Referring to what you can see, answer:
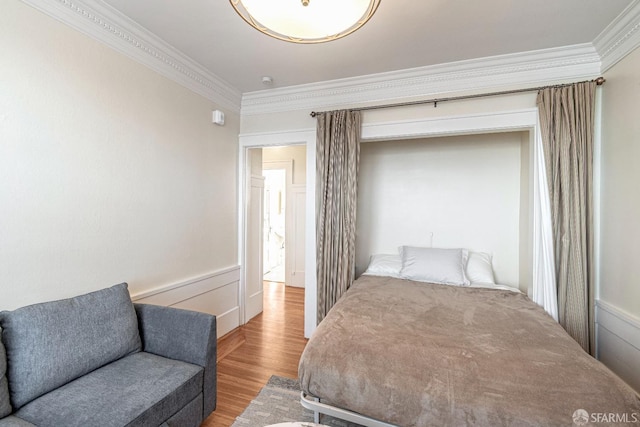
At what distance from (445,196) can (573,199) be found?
1.20 meters

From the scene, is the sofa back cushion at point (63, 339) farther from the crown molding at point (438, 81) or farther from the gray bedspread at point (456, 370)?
the crown molding at point (438, 81)

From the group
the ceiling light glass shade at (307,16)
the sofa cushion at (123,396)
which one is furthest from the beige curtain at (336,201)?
the ceiling light glass shade at (307,16)

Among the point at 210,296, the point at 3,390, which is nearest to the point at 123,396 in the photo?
the point at 3,390

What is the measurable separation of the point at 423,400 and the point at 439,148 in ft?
9.19

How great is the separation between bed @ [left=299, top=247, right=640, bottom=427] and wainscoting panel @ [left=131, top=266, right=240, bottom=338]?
146 centimetres

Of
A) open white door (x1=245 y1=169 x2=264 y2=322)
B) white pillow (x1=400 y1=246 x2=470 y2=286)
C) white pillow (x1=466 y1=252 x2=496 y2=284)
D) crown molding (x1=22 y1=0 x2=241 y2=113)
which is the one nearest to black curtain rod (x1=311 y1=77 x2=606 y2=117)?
crown molding (x1=22 y1=0 x2=241 y2=113)

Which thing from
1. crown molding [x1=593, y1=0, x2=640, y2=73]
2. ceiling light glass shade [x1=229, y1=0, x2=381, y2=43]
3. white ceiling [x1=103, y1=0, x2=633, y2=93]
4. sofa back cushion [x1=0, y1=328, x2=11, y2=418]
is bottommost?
sofa back cushion [x1=0, y1=328, x2=11, y2=418]

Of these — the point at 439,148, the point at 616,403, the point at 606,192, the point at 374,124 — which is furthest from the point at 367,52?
the point at 616,403

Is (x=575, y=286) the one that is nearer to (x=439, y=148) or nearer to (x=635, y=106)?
(x=635, y=106)

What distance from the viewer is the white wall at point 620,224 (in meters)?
1.85

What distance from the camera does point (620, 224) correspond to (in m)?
2.00

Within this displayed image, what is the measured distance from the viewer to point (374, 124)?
2.85 m

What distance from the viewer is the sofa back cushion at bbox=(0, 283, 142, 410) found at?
1.33 metres

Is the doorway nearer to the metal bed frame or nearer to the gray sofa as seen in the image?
the gray sofa
